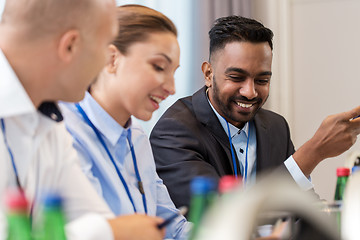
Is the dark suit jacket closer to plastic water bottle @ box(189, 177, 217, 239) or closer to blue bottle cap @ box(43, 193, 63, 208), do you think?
plastic water bottle @ box(189, 177, 217, 239)

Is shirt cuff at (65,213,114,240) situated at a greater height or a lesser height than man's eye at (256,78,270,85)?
greater

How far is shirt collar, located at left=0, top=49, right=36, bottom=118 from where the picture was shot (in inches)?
34.5

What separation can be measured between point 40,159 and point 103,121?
33cm

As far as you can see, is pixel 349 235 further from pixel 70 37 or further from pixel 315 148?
pixel 315 148

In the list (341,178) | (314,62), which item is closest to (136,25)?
(341,178)

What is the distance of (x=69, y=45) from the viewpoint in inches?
36.6

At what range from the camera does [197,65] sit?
2967mm

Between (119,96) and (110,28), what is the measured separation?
12.5 inches

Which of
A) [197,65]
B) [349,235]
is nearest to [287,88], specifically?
[197,65]

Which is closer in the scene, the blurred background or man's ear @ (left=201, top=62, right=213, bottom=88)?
man's ear @ (left=201, top=62, right=213, bottom=88)

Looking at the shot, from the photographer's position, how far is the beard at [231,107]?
1.98 m

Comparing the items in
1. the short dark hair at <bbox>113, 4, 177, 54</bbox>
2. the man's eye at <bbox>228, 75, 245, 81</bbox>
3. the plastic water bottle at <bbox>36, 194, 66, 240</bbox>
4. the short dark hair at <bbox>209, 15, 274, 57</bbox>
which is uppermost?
the short dark hair at <bbox>113, 4, 177, 54</bbox>

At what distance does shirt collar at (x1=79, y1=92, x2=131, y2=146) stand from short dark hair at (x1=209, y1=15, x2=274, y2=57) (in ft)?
2.71

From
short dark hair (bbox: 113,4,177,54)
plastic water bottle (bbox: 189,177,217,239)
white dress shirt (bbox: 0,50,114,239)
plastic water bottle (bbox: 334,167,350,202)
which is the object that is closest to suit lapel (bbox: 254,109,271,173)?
short dark hair (bbox: 113,4,177,54)
